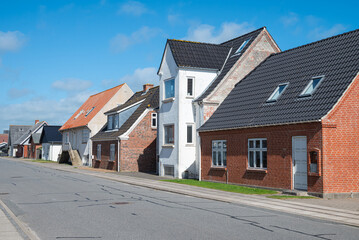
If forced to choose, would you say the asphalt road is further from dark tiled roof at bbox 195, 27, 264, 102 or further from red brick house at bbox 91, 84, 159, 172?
red brick house at bbox 91, 84, 159, 172

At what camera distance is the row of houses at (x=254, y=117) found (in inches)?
669

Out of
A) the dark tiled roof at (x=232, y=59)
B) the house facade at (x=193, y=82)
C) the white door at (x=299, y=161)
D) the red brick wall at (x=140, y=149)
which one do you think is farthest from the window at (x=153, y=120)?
the white door at (x=299, y=161)

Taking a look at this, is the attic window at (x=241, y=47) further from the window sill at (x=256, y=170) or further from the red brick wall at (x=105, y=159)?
the red brick wall at (x=105, y=159)

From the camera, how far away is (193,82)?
27.4m

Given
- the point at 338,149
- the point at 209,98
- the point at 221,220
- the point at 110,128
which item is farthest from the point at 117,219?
the point at 110,128

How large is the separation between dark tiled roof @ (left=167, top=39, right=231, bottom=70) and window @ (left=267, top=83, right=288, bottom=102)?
7174 mm

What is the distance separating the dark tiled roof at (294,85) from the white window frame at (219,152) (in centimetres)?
90

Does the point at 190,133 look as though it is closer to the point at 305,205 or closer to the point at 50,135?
the point at 305,205

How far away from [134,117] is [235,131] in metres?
16.4

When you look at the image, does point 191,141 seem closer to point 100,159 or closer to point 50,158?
point 100,159

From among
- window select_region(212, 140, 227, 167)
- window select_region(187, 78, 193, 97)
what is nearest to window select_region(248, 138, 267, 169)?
window select_region(212, 140, 227, 167)

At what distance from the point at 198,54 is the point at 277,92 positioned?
339 inches

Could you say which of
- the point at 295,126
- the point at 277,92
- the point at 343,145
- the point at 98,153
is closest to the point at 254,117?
the point at 277,92

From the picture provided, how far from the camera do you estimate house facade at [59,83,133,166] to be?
1804 inches
